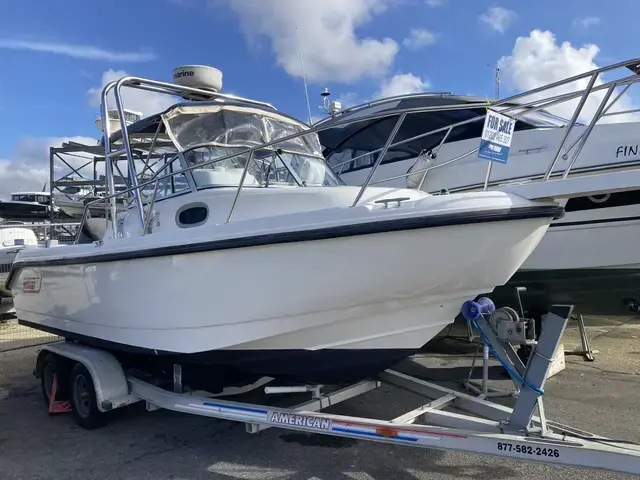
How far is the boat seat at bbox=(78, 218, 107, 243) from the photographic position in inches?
213

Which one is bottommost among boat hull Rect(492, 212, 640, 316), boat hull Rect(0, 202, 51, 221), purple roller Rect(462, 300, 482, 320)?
purple roller Rect(462, 300, 482, 320)

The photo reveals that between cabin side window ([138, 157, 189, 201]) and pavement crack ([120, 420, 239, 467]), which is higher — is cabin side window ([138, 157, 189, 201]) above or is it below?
above

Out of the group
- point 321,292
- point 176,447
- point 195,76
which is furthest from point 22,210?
point 321,292

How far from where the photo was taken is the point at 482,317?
317 cm

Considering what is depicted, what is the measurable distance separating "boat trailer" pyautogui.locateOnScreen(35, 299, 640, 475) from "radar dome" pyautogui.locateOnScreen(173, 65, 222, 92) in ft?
9.14

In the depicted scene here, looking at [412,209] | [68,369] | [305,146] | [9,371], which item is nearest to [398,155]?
[305,146]

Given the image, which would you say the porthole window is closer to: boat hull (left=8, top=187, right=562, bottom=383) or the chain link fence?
boat hull (left=8, top=187, right=562, bottom=383)

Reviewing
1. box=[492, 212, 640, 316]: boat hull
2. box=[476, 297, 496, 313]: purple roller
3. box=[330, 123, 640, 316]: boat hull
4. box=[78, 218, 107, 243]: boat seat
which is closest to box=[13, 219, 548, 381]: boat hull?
box=[476, 297, 496, 313]: purple roller

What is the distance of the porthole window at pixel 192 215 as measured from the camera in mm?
3990

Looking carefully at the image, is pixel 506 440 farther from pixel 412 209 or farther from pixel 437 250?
pixel 412 209

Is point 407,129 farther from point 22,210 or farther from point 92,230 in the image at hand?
point 22,210

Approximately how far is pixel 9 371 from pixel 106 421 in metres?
2.76

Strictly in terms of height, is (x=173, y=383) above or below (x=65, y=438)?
above

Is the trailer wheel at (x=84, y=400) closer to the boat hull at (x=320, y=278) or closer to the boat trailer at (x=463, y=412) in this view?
the boat trailer at (x=463, y=412)
